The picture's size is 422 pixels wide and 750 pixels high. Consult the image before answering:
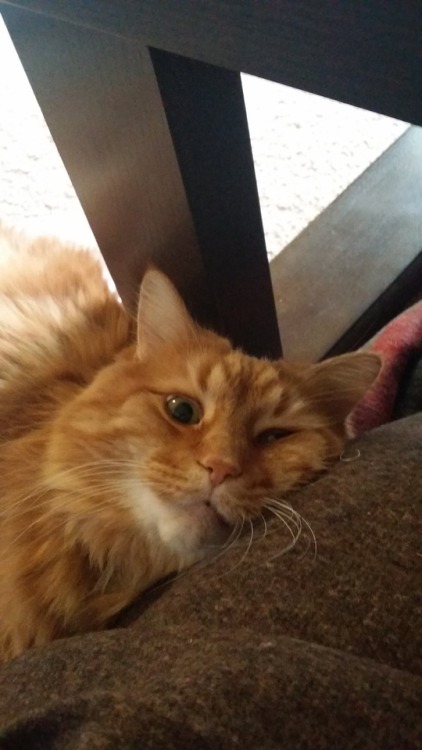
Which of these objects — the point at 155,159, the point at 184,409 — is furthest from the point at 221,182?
the point at 184,409

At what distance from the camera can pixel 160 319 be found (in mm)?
1003

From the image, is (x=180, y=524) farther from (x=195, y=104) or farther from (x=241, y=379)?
(x=195, y=104)

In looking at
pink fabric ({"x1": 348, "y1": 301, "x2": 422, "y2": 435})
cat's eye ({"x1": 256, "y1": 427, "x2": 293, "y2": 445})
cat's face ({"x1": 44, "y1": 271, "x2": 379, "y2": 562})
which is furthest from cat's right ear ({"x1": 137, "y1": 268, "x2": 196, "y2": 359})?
pink fabric ({"x1": 348, "y1": 301, "x2": 422, "y2": 435})

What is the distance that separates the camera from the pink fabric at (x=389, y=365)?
133 cm

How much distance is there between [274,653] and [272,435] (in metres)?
0.39

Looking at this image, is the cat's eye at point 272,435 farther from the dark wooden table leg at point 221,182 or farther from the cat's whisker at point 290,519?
the dark wooden table leg at point 221,182

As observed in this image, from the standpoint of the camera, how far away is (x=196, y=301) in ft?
3.74

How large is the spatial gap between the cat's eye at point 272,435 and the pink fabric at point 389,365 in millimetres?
403

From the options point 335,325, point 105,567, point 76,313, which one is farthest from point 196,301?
point 335,325

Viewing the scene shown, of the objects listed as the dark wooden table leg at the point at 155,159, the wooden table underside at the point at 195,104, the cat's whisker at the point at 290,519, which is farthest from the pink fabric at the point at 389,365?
the cat's whisker at the point at 290,519

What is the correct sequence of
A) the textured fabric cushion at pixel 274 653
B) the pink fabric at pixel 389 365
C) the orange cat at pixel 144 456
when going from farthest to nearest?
the pink fabric at pixel 389 365
the orange cat at pixel 144 456
the textured fabric cushion at pixel 274 653

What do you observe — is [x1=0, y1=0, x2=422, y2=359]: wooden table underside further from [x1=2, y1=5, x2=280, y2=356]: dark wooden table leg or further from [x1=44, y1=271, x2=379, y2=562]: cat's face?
Answer: [x1=44, y1=271, x2=379, y2=562]: cat's face

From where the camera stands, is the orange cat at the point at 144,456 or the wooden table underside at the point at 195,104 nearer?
the wooden table underside at the point at 195,104

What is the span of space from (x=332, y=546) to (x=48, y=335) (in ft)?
2.01
